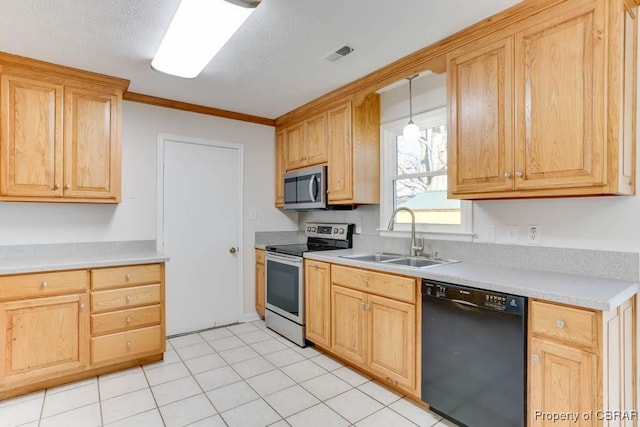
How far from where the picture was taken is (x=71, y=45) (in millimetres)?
2270

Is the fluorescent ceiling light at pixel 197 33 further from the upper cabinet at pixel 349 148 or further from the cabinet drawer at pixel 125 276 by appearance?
the cabinet drawer at pixel 125 276

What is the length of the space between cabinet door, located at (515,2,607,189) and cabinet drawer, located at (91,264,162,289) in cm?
267

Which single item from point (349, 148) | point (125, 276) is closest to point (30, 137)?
point (125, 276)

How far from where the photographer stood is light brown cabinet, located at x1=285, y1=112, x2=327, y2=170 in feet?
11.1

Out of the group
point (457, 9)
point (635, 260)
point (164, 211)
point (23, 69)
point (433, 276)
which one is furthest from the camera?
point (164, 211)

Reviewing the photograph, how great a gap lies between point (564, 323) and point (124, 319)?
2.85 metres

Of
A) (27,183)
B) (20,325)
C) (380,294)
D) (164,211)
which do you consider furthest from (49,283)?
(380,294)

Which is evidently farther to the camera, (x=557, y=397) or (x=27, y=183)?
(x=27, y=183)

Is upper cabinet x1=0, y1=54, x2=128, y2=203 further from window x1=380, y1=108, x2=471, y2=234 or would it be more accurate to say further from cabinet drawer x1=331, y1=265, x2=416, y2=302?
window x1=380, y1=108, x2=471, y2=234

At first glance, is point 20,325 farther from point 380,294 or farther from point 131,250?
point 380,294

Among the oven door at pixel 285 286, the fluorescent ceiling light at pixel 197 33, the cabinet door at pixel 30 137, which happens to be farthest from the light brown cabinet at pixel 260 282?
the fluorescent ceiling light at pixel 197 33

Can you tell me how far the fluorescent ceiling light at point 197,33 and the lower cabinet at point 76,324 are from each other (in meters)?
1.56

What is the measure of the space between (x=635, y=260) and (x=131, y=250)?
12.0 ft

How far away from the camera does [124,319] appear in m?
2.63
